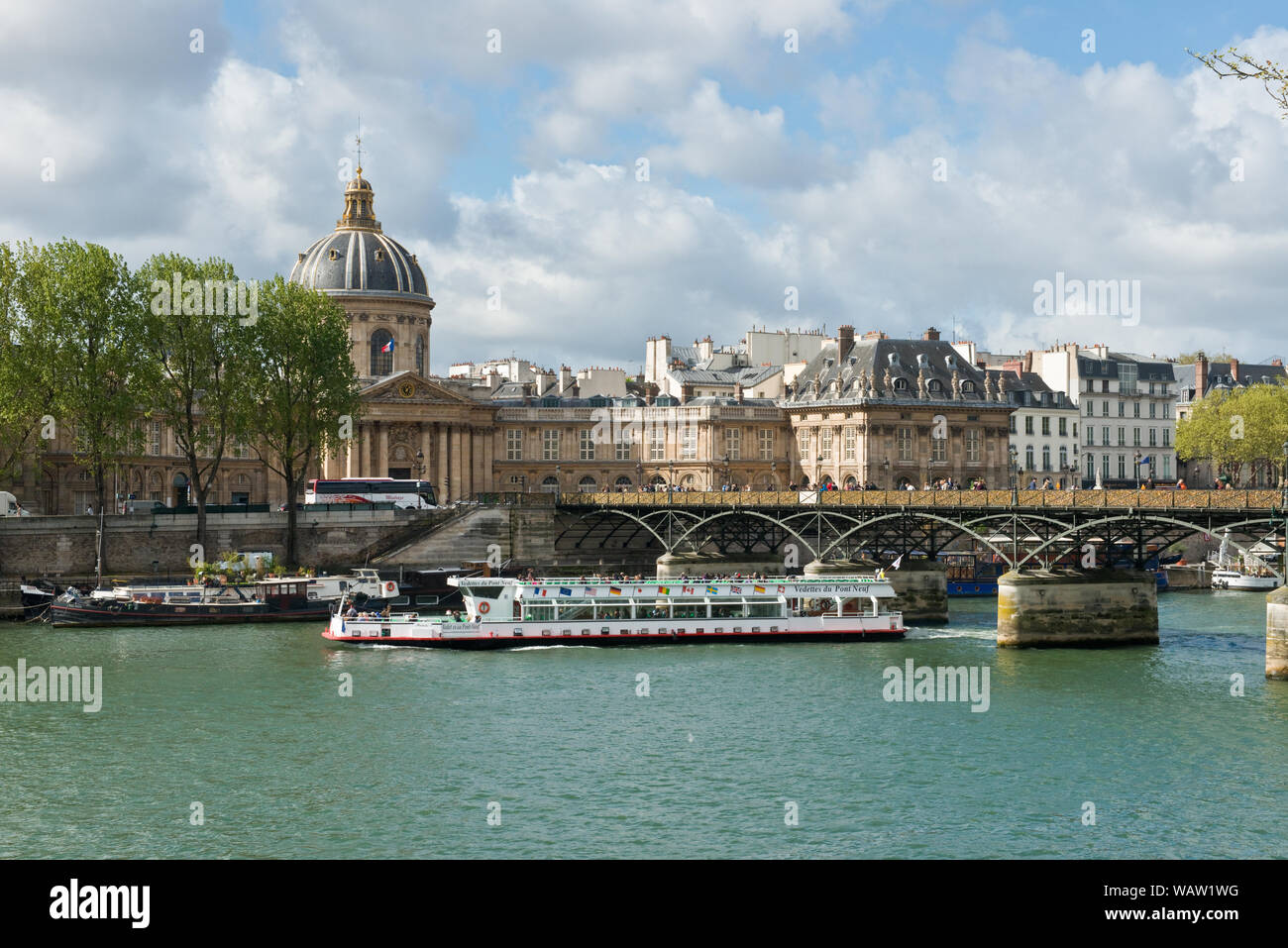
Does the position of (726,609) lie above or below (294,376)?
below

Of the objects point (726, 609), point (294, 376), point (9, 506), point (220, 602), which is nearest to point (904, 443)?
point (726, 609)

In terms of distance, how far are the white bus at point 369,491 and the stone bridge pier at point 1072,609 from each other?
38636 millimetres

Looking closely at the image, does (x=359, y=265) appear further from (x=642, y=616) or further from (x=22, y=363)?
(x=642, y=616)

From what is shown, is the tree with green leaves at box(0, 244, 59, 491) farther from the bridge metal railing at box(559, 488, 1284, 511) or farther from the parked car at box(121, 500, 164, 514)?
the bridge metal railing at box(559, 488, 1284, 511)

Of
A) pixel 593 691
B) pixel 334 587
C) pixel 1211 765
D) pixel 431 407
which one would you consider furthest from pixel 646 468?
pixel 1211 765

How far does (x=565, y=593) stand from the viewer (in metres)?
57.8

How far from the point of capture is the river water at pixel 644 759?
2727 centimetres

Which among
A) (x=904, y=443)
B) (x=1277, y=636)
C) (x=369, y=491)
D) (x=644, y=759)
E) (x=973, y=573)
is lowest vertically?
(x=644, y=759)

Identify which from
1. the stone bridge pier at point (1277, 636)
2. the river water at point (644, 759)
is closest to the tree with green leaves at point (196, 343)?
the river water at point (644, 759)

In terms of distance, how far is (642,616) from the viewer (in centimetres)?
5797

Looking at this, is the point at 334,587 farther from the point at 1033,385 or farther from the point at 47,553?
the point at 1033,385

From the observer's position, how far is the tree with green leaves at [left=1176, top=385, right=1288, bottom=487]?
95500 mm

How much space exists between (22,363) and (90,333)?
355 cm
